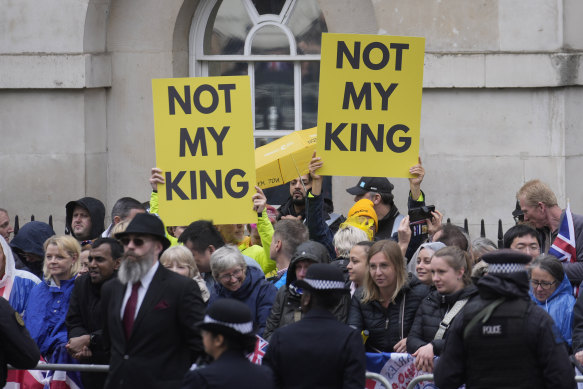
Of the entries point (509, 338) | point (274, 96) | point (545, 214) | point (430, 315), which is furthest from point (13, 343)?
point (274, 96)

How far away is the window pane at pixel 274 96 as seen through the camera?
49.9ft

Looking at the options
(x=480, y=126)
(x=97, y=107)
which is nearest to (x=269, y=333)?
(x=480, y=126)

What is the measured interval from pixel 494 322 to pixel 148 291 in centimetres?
216

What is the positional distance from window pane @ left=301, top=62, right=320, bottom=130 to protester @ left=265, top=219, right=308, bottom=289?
5.21m

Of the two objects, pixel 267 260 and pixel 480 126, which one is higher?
pixel 480 126

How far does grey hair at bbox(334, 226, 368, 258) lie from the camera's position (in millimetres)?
10008

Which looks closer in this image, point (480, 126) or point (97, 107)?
point (480, 126)

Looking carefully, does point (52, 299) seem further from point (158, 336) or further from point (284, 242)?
point (158, 336)

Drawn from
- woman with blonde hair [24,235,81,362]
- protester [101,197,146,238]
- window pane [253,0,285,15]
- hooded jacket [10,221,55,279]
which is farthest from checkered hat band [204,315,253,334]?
window pane [253,0,285,15]

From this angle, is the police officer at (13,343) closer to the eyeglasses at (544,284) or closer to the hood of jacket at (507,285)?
the hood of jacket at (507,285)

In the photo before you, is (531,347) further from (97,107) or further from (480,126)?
(97,107)

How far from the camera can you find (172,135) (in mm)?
10773

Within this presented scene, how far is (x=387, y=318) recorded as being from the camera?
8.90 metres

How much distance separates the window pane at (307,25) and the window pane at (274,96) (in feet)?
1.01
